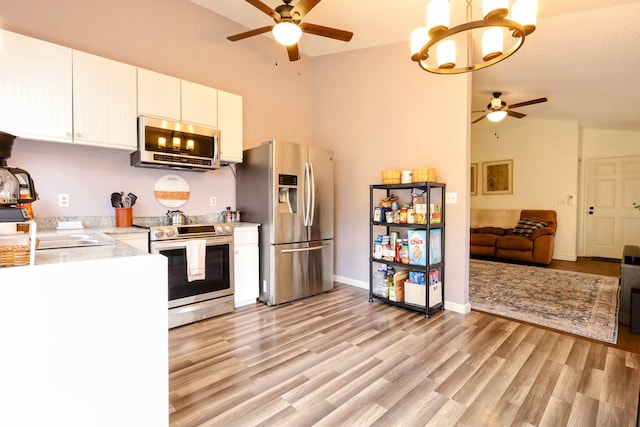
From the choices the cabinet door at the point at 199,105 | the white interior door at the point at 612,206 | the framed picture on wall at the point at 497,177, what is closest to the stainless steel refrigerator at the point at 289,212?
the cabinet door at the point at 199,105

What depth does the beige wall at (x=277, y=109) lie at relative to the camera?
2.69 metres

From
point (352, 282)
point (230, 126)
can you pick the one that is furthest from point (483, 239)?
point (230, 126)

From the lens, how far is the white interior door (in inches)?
227

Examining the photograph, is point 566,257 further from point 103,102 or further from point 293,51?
point 103,102

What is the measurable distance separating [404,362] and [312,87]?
3929 millimetres

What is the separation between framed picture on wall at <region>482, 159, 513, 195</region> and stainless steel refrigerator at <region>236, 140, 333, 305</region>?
4.80 metres

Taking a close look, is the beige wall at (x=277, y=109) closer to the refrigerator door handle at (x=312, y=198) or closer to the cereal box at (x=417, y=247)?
the cereal box at (x=417, y=247)

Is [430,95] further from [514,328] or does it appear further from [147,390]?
[147,390]

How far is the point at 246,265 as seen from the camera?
3365 millimetres

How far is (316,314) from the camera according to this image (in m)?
3.14

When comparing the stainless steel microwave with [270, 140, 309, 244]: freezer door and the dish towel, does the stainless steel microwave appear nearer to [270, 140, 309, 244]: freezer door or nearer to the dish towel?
[270, 140, 309, 244]: freezer door

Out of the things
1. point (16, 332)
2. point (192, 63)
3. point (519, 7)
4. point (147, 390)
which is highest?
point (192, 63)

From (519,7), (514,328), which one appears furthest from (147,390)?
(514,328)

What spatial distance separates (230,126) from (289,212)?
1147mm
